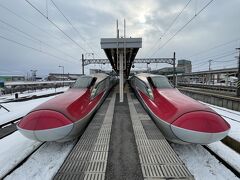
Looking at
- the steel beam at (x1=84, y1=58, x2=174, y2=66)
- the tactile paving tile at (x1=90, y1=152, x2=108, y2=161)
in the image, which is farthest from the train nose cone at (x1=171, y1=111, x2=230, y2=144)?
the steel beam at (x1=84, y1=58, x2=174, y2=66)

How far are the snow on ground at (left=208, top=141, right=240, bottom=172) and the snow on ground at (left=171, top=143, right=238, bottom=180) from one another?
0.40 meters

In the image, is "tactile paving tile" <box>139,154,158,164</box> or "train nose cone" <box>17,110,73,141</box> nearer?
"tactile paving tile" <box>139,154,158,164</box>

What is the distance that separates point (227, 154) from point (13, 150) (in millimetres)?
6526

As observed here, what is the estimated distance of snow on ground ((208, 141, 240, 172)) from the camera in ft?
13.2

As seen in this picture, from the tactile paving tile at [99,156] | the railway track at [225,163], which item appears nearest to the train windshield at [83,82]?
the tactile paving tile at [99,156]

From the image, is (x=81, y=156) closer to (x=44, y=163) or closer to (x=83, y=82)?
(x=44, y=163)

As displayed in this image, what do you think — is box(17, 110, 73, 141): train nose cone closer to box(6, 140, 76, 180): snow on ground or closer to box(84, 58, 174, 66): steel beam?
box(6, 140, 76, 180): snow on ground

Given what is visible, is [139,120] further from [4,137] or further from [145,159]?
[4,137]

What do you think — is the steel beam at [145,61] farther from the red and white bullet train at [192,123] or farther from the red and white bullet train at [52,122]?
the red and white bullet train at [192,123]

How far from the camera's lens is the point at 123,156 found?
157 inches

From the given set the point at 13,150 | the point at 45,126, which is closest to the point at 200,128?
the point at 45,126

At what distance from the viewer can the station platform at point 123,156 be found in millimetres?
3336

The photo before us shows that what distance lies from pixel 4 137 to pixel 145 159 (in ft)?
18.4

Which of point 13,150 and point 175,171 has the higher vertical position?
point 175,171
